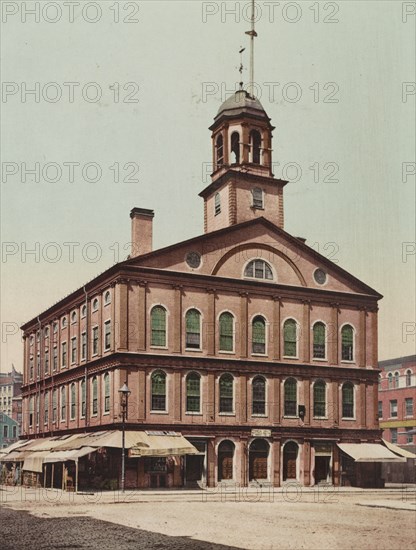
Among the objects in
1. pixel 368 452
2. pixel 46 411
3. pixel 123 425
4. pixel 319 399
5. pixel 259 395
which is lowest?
pixel 368 452

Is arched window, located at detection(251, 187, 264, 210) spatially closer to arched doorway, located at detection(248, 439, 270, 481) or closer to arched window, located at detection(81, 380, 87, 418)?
arched doorway, located at detection(248, 439, 270, 481)

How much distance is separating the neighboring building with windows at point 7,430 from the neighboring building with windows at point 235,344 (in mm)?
81001

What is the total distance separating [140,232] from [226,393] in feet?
33.3

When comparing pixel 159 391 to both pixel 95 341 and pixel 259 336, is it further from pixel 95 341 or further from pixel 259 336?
pixel 259 336

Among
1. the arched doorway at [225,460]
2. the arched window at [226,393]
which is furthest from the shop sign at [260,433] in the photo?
the arched window at [226,393]

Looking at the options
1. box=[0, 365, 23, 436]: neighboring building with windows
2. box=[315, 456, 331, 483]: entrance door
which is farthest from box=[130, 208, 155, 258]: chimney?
box=[0, 365, 23, 436]: neighboring building with windows

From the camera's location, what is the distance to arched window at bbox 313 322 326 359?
46500 millimetres

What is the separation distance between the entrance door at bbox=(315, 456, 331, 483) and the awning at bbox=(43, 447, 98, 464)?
13436mm

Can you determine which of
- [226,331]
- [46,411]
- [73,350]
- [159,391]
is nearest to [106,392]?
[159,391]

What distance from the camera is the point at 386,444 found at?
47.5 m

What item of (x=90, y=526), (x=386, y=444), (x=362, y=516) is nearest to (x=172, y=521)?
(x=90, y=526)

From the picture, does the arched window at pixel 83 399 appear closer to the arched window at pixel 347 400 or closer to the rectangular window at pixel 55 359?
the rectangular window at pixel 55 359

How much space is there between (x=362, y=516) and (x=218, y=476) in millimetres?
18093

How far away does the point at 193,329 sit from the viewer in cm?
4294
